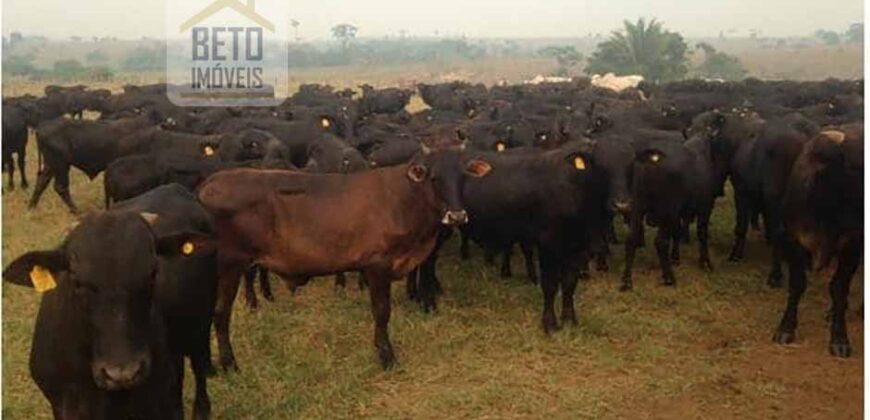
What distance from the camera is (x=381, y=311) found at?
641 centimetres

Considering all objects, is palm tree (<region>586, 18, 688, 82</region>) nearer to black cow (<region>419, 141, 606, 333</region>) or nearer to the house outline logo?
the house outline logo

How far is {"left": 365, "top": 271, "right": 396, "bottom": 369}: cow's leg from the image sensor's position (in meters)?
6.41

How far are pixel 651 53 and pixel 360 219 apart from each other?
197 ft

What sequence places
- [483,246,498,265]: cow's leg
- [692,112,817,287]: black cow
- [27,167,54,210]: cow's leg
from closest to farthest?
[692,112,817,287]: black cow
[483,246,498,265]: cow's leg
[27,167,54,210]: cow's leg

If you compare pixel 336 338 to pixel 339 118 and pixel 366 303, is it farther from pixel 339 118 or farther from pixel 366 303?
pixel 339 118

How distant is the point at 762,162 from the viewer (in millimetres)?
8508

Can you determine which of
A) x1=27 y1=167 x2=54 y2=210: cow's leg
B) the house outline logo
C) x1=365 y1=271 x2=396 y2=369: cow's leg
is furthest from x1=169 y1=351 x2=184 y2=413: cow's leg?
the house outline logo

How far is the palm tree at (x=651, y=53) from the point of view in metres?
62.6

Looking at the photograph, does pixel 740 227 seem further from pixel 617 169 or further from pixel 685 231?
pixel 617 169

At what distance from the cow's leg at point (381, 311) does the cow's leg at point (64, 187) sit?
7.19m

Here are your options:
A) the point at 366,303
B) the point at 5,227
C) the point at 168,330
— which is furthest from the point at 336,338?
the point at 5,227

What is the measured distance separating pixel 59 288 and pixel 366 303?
4.60 meters

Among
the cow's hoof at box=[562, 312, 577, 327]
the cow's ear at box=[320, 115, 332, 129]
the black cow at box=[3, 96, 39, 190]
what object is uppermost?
the cow's ear at box=[320, 115, 332, 129]

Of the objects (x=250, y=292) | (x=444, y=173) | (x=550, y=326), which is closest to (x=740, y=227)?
(x=550, y=326)
